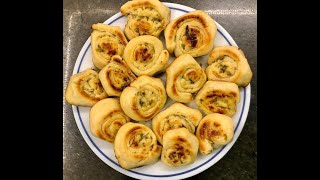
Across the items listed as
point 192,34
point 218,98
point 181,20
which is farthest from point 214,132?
point 181,20

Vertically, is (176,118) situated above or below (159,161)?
above

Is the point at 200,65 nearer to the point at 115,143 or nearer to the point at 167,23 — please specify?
the point at 167,23

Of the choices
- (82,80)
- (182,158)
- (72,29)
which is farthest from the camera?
(72,29)

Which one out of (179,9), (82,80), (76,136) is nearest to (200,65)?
(179,9)

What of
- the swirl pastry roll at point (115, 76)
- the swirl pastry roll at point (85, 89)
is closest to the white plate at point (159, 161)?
the swirl pastry roll at point (85, 89)

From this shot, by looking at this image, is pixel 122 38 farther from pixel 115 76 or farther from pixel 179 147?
pixel 179 147
